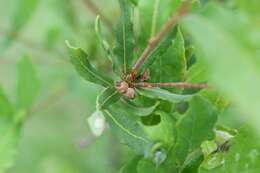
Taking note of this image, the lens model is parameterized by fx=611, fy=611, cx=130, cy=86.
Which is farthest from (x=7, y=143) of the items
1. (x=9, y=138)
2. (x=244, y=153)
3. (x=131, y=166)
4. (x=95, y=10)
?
(x=244, y=153)

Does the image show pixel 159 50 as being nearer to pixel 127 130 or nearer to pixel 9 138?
pixel 127 130

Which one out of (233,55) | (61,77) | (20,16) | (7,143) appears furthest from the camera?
(61,77)

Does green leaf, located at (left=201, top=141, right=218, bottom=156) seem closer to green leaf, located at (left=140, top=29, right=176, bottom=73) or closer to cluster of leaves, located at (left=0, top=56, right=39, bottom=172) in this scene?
green leaf, located at (left=140, top=29, right=176, bottom=73)

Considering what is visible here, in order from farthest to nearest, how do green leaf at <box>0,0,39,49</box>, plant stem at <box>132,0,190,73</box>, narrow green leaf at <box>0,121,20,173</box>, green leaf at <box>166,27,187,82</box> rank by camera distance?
green leaf at <box>0,0,39,49</box> → narrow green leaf at <box>0,121,20,173</box> → green leaf at <box>166,27,187,82</box> → plant stem at <box>132,0,190,73</box>

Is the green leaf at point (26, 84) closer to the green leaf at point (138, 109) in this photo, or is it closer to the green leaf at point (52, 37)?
the green leaf at point (52, 37)

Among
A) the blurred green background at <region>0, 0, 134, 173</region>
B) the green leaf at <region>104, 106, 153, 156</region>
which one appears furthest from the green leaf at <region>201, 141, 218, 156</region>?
the blurred green background at <region>0, 0, 134, 173</region>
